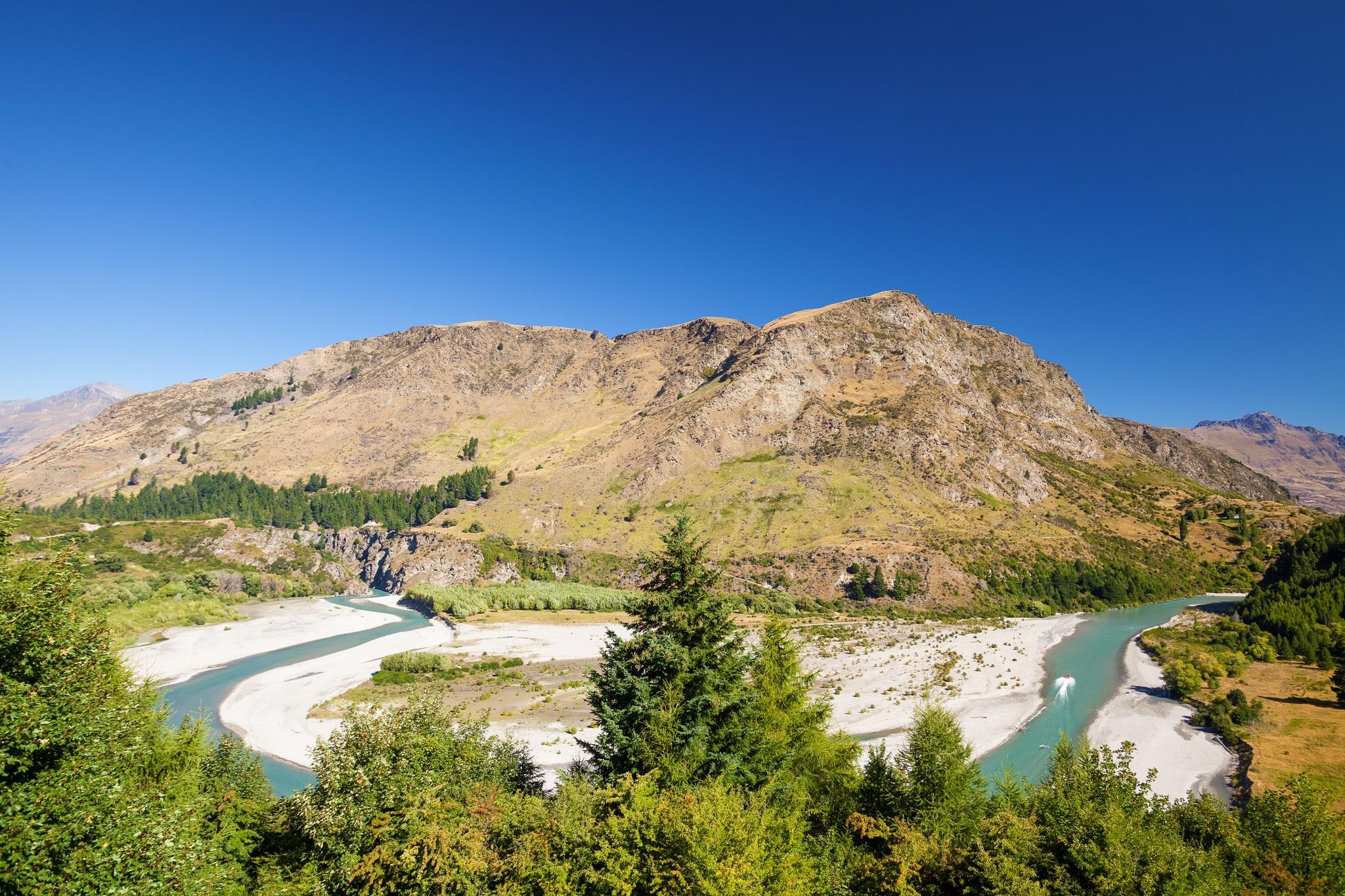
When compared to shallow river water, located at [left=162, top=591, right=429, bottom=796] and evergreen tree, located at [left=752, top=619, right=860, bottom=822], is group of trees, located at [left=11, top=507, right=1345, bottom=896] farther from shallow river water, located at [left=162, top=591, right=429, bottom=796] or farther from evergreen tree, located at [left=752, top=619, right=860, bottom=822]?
shallow river water, located at [left=162, top=591, right=429, bottom=796]

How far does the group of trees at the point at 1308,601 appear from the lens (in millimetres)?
57656

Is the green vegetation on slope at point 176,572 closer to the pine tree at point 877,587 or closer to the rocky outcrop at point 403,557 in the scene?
the rocky outcrop at point 403,557

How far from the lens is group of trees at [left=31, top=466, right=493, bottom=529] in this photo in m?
162

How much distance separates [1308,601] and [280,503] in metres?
225

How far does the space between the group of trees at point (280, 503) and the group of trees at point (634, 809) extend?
156888 mm

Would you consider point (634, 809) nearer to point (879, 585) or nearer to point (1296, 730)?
point (1296, 730)

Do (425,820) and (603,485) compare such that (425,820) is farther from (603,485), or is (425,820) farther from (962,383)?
(962,383)

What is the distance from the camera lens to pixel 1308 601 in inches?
2537

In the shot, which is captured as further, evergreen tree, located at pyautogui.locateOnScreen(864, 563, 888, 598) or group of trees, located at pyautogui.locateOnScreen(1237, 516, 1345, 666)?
evergreen tree, located at pyautogui.locateOnScreen(864, 563, 888, 598)

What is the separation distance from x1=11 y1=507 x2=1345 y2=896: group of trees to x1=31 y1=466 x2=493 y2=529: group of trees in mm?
156888

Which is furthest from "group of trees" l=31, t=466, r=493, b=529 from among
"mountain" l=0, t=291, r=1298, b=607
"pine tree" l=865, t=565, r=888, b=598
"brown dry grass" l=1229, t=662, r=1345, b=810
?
"brown dry grass" l=1229, t=662, r=1345, b=810

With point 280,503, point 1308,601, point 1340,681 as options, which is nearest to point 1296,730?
point 1340,681

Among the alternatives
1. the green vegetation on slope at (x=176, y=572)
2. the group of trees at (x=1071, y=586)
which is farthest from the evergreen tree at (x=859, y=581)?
the green vegetation on slope at (x=176, y=572)

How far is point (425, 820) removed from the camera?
48.2 ft
